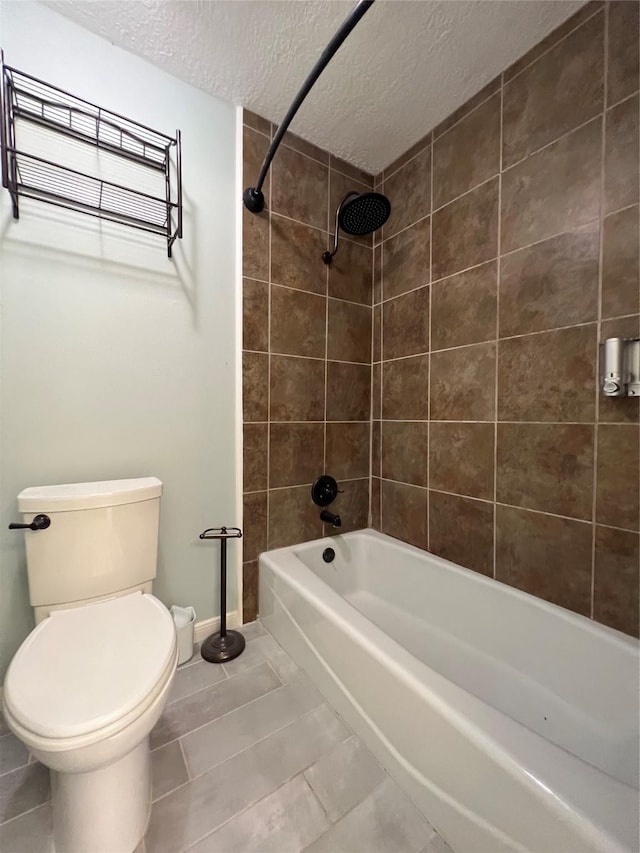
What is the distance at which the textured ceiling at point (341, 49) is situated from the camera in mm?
1090

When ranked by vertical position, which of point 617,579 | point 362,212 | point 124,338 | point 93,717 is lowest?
point 93,717

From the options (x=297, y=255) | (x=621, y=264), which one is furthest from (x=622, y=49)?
(x=297, y=255)

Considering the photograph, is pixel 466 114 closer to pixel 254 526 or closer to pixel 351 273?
pixel 351 273

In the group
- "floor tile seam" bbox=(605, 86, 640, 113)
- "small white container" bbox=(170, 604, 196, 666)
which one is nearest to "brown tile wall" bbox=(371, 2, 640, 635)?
"floor tile seam" bbox=(605, 86, 640, 113)

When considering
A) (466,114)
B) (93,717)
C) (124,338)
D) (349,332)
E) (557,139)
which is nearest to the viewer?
(93,717)

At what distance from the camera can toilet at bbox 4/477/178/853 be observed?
658mm

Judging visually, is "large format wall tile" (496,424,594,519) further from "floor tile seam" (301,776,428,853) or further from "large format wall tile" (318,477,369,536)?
"floor tile seam" (301,776,428,853)

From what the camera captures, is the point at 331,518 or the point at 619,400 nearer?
the point at 619,400

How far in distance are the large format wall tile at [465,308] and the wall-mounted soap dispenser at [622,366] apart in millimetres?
418

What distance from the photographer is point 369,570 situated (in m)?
1.77

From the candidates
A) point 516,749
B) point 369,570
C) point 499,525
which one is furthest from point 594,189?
point 369,570

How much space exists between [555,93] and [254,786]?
2.42 m

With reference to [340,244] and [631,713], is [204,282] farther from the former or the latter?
[631,713]

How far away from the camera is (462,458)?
145 cm
